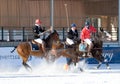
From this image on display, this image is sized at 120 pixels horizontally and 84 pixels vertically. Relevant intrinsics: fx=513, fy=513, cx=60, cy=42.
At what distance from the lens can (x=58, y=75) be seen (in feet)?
63.9

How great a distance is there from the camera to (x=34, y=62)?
23688 millimetres

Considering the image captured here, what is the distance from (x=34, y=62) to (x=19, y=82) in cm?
732

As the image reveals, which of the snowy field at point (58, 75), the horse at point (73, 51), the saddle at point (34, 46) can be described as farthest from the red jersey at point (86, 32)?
the saddle at point (34, 46)

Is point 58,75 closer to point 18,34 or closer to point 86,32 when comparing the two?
point 86,32

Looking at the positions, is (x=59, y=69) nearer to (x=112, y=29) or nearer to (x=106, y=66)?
(x=106, y=66)

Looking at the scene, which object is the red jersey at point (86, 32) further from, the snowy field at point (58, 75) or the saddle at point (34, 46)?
the saddle at point (34, 46)

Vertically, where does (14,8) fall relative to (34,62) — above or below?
above

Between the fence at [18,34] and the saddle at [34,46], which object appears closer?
the saddle at [34,46]

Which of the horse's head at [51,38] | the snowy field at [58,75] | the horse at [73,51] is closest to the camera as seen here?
the snowy field at [58,75]

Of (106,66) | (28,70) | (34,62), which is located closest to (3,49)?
(34,62)

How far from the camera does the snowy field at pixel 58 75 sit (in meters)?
16.6

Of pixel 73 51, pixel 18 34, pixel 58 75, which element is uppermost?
pixel 18 34

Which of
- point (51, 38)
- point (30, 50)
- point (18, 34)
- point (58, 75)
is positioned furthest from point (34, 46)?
point (18, 34)

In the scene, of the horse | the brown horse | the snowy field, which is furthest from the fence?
the brown horse
